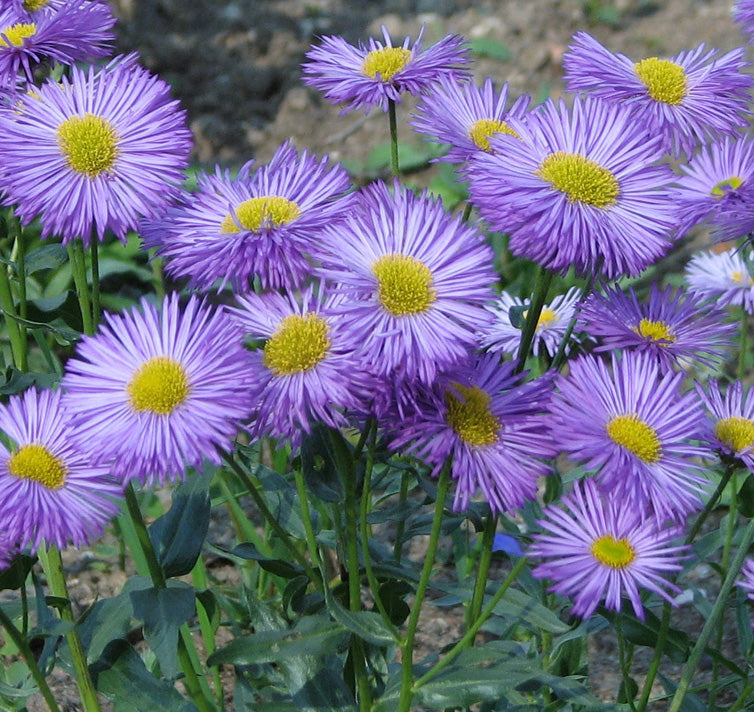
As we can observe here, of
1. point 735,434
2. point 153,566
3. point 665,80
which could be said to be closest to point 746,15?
point 665,80

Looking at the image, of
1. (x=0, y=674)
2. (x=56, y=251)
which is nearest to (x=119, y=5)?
(x=56, y=251)

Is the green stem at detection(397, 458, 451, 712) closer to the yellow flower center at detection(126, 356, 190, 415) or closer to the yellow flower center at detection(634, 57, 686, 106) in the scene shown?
the yellow flower center at detection(126, 356, 190, 415)

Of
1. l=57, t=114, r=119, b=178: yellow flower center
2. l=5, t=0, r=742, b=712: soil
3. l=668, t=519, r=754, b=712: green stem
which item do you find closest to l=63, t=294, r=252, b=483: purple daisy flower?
l=57, t=114, r=119, b=178: yellow flower center

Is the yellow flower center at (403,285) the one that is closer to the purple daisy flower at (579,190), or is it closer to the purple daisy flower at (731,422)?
the purple daisy flower at (579,190)

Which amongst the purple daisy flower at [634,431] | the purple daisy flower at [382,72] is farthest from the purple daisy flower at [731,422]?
the purple daisy flower at [382,72]

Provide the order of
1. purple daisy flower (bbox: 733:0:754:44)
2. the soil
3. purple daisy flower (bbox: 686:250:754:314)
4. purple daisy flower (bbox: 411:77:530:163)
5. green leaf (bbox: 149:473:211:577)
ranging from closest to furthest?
1. green leaf (bbox: 149:473:211:577)
2. purple daisy flower (bbox: 411:77:530:163)
3. purple daisy flower (bbox: 733:0:754:44)
4. purple daisy flower (bbox: 686:250:754:314)
5. the soil

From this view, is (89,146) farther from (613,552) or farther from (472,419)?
(613,552)

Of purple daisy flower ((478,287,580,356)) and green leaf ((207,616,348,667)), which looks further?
purple daisy flower ((478,287,580,356))
